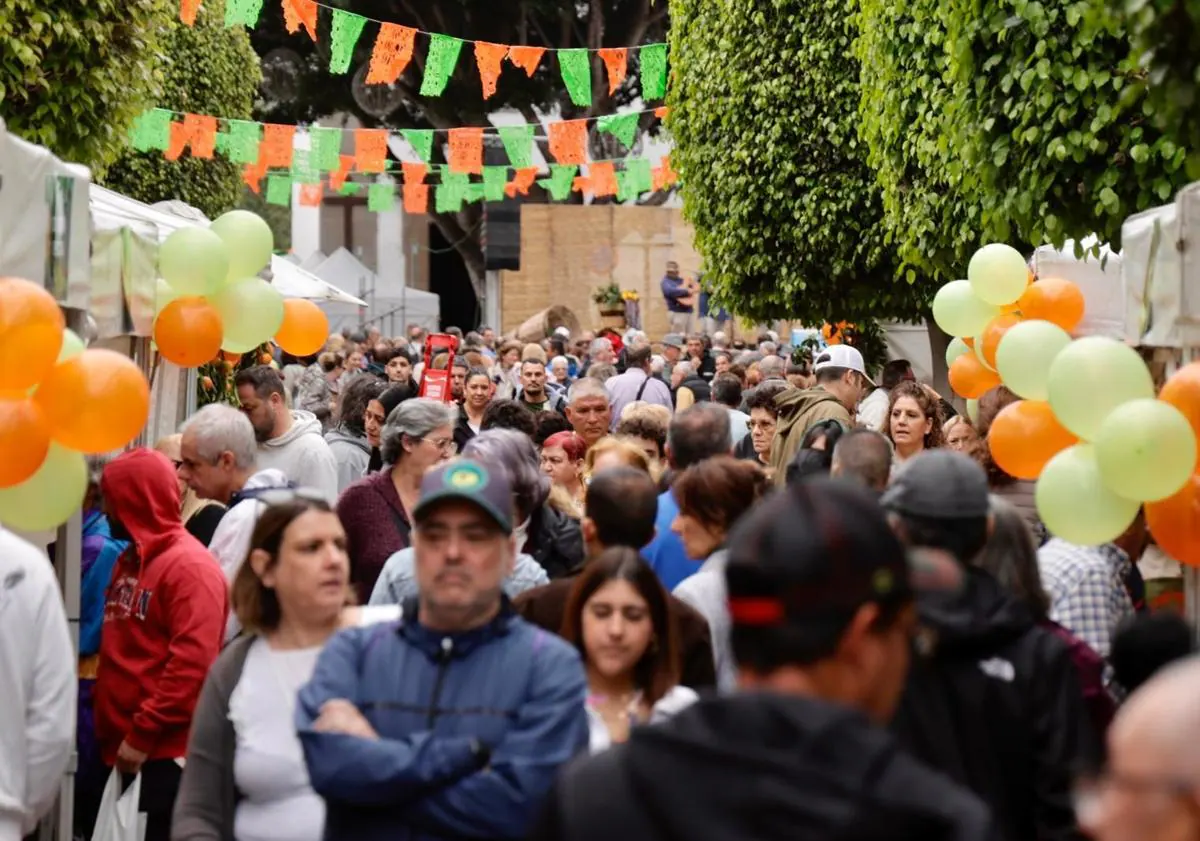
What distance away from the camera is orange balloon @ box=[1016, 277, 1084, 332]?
312 inches

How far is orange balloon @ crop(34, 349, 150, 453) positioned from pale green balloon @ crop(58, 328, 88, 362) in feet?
0.22

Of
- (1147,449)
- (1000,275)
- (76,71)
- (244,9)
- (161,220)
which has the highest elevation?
(244,9)

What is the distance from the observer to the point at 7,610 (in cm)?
502

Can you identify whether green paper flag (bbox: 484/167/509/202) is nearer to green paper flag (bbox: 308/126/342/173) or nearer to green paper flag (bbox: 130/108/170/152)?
green paper flag (bbox: 308/126/342/173)

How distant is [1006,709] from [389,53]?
1729 centimetres

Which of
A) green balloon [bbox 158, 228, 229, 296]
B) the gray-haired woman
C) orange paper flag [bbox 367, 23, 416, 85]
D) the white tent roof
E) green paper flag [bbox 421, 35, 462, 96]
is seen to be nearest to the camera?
the gray-haired woman

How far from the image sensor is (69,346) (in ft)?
18.8

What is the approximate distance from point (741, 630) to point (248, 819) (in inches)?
86.6

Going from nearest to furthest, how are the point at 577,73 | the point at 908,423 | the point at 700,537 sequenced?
1. the point at 700,537
2. the point at 908,423
3. the point at 577,73

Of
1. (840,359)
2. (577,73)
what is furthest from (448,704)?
(577,73)

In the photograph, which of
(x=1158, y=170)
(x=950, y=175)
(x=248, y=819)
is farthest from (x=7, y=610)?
(x=950, y=175)

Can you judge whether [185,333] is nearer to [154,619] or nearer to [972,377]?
[154,619]

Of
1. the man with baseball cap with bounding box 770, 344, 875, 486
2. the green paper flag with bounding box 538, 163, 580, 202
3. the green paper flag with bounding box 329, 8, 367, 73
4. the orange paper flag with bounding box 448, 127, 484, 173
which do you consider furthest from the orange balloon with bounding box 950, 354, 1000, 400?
the green paper flag with bounding box 538, 163, 580, 202

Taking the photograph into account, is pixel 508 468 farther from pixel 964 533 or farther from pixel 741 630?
pixel 741 630
